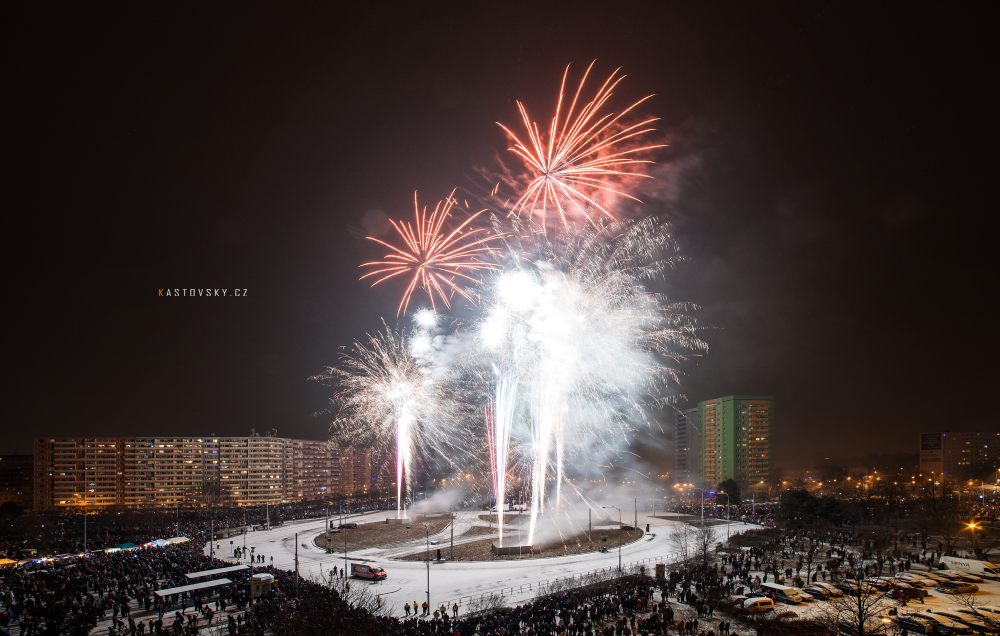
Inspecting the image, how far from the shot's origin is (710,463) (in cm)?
14112

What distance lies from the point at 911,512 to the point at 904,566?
99.1 ft

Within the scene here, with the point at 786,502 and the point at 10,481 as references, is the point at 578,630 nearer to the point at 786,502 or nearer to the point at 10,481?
the point at 786,502

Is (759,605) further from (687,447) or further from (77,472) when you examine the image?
(687,447)

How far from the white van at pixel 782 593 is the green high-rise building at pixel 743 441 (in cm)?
10811

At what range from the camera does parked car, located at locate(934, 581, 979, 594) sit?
26469 millimetres

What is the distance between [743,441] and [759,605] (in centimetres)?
11745

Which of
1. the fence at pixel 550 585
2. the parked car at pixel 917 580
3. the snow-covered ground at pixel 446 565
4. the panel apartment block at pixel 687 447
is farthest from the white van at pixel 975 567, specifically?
the panel apartment block at pixel 687 447

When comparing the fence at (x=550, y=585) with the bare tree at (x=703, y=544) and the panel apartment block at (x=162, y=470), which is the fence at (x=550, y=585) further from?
the panel apartment block at (x=162, y=470)

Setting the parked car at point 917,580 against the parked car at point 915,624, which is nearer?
the parked car at point 915,624

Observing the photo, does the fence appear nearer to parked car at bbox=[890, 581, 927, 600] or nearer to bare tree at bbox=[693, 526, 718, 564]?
bare tree at bbox=[693, 526, 718, 564]

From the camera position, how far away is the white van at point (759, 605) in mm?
24453

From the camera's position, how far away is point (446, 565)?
35.7 metres

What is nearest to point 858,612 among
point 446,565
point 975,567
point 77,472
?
point 975,567

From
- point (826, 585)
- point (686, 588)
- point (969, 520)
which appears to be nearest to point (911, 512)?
point (969, 520)
